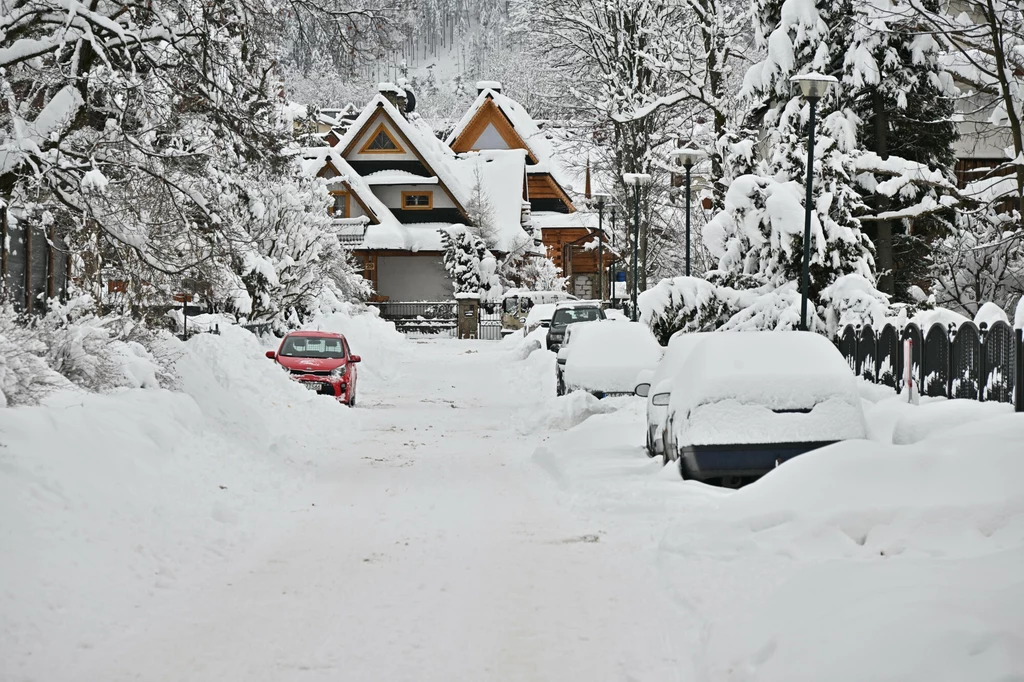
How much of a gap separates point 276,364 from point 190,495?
1198 cm

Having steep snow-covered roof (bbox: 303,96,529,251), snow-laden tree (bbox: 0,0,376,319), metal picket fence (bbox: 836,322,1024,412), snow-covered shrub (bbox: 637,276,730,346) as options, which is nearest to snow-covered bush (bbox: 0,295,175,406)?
snow-laden tree (bbox: 0,0,376,319)

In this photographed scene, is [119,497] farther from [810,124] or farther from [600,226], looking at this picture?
[600,226]

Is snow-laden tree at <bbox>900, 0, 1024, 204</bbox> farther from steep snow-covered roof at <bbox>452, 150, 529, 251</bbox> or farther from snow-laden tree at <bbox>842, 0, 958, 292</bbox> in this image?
steep snow-covered roof at <bbox>452, 150, 529, 251</bbox>

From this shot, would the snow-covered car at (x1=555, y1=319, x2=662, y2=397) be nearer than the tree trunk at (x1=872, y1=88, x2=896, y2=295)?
Yes

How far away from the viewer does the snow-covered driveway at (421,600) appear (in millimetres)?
6492

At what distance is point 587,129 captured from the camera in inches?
1688

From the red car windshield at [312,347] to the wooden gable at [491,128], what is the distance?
5104 cm

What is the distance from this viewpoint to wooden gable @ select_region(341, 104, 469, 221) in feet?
216

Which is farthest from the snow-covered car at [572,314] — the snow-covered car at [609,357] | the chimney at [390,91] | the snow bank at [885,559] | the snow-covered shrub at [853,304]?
the chimney at [390,91]

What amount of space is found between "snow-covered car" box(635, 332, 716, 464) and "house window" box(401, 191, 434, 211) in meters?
52.6

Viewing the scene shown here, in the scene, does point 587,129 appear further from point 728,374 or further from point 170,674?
point 170,674

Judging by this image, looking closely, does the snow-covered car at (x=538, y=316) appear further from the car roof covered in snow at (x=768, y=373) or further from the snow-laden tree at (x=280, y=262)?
the car roof covered in snow at (x=768, y=373)

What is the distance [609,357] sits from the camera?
801 inches

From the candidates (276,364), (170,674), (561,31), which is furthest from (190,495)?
(561,31)
